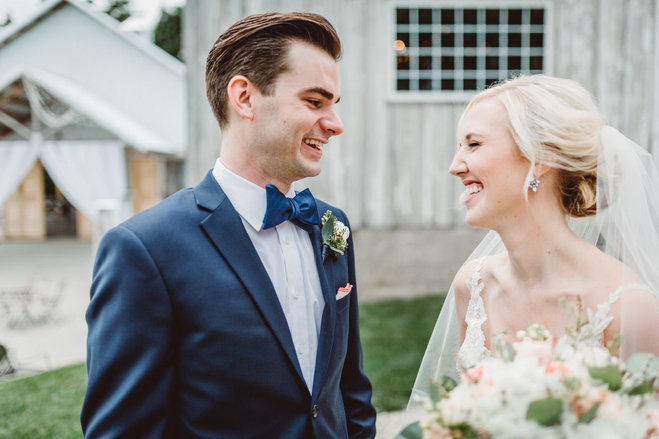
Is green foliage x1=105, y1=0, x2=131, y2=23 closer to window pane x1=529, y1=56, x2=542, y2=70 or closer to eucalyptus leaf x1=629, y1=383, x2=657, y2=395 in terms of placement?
window pane x1=529, y1=56, x2=542, y2=70

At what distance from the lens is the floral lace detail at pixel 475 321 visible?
2.34 meters

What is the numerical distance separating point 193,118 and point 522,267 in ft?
21.7

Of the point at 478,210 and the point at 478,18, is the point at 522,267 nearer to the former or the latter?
the point at 478,210

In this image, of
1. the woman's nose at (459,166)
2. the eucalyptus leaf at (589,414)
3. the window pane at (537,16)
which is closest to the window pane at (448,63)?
the window pane at (537,16)

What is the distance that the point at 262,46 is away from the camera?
190 centimetres

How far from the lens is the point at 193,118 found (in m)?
8.05

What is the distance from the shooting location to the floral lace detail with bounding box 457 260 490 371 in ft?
7.68

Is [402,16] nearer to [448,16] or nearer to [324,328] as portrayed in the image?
[448,16]

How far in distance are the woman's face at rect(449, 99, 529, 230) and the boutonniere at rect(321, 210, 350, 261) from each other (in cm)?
52

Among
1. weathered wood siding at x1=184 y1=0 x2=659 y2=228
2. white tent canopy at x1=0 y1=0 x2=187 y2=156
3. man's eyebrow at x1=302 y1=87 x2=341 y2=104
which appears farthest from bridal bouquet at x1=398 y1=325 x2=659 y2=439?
white tent canopy at x1=0 y1=0 x2=187 y2=156

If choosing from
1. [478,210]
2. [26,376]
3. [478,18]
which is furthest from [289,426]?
[478,18]

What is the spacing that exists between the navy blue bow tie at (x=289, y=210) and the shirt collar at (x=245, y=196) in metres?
0.03

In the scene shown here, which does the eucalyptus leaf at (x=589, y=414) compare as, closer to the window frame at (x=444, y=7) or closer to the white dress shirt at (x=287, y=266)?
the white dress shirt at (x=287, y=266)

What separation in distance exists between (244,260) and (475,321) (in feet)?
3.90
